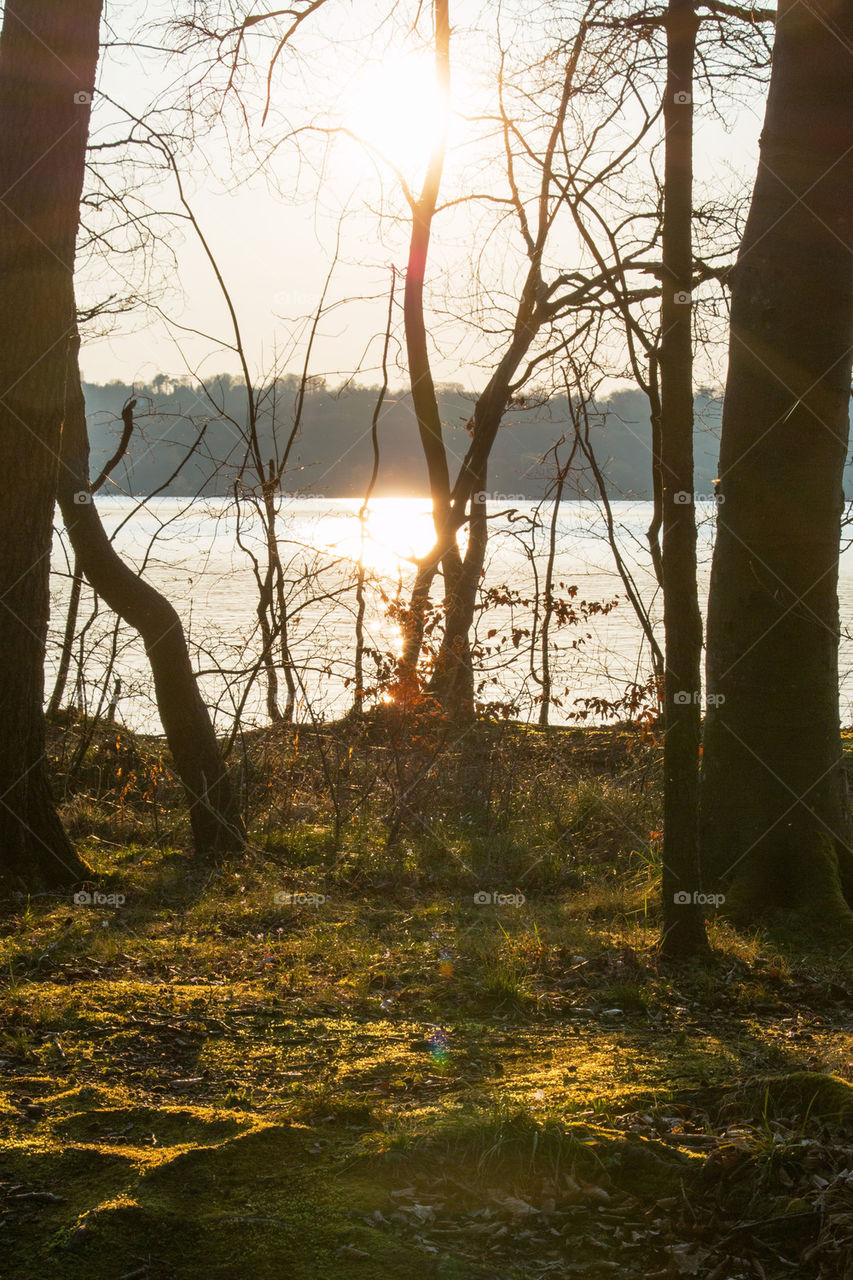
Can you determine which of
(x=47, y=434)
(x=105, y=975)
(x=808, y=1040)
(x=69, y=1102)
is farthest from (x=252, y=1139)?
(x=47, y=434)

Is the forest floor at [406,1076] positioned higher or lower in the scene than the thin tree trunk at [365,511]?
lower

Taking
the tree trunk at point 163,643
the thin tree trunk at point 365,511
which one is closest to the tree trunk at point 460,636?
the thin tree trunk at point 365,511

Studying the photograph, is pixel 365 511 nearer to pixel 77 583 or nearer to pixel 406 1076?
pixel 77 583

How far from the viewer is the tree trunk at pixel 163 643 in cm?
661

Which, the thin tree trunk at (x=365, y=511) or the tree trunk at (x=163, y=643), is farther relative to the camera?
the thin tree trunk at (x=365, y=511)

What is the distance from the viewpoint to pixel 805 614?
5609 millimetres

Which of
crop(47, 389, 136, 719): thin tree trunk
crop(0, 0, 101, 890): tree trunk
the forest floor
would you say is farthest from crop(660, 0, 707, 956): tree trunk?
crop(47, 389, 136, 719): thin tree trunk

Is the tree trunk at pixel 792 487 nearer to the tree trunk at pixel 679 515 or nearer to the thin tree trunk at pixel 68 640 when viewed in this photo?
the tree trunk at pixel 679 515

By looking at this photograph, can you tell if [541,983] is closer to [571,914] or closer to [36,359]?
[571,914]

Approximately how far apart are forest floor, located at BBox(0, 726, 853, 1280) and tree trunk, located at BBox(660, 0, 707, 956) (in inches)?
16.4

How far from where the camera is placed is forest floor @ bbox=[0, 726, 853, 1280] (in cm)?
241

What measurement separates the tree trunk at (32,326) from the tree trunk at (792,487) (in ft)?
11.5

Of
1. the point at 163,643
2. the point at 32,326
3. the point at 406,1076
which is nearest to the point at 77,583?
the point at 163,643

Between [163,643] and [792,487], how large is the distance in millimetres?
3849
